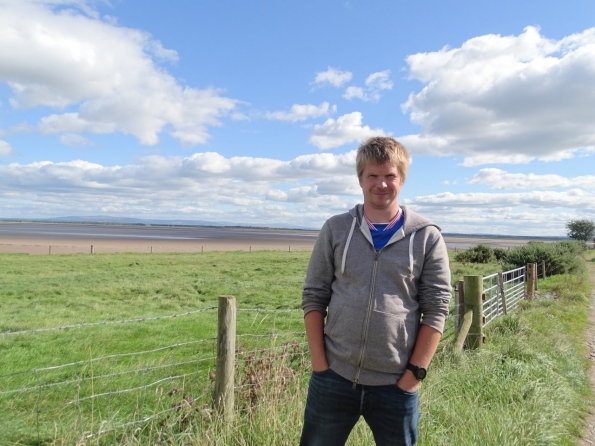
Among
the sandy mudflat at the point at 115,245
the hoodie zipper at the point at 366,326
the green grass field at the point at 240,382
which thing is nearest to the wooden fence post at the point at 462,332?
the green grass field at the point at 240,382

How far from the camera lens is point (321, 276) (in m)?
2.12

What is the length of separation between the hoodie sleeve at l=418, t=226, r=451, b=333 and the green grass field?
1.44 metres

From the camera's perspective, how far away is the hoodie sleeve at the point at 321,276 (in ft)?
6.90

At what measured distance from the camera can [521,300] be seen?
1118 cm

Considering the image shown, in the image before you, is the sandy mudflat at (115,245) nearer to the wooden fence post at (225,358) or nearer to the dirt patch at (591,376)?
the dirt patch at (591,376)

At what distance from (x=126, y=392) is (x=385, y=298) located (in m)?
4.17

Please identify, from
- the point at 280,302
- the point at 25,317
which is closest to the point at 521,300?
the point at 280,302

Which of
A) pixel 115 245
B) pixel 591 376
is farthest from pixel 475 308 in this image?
pixel 115 245

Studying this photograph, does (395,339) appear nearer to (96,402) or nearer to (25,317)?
(96,402)

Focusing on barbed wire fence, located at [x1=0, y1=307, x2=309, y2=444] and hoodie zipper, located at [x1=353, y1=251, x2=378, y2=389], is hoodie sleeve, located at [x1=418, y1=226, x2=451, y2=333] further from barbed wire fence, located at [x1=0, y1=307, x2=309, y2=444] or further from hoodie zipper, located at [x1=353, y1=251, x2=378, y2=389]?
barbed wire fence, located at [x1=0, y1=307, x2=309, y2=444]

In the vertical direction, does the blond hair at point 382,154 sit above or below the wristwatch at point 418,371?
above

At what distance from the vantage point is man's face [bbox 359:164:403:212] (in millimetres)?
2025

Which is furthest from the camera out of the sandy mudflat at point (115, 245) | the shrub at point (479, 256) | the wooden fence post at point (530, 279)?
the sandy mudflat at point (115, 245)

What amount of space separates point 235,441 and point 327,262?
1.76m
